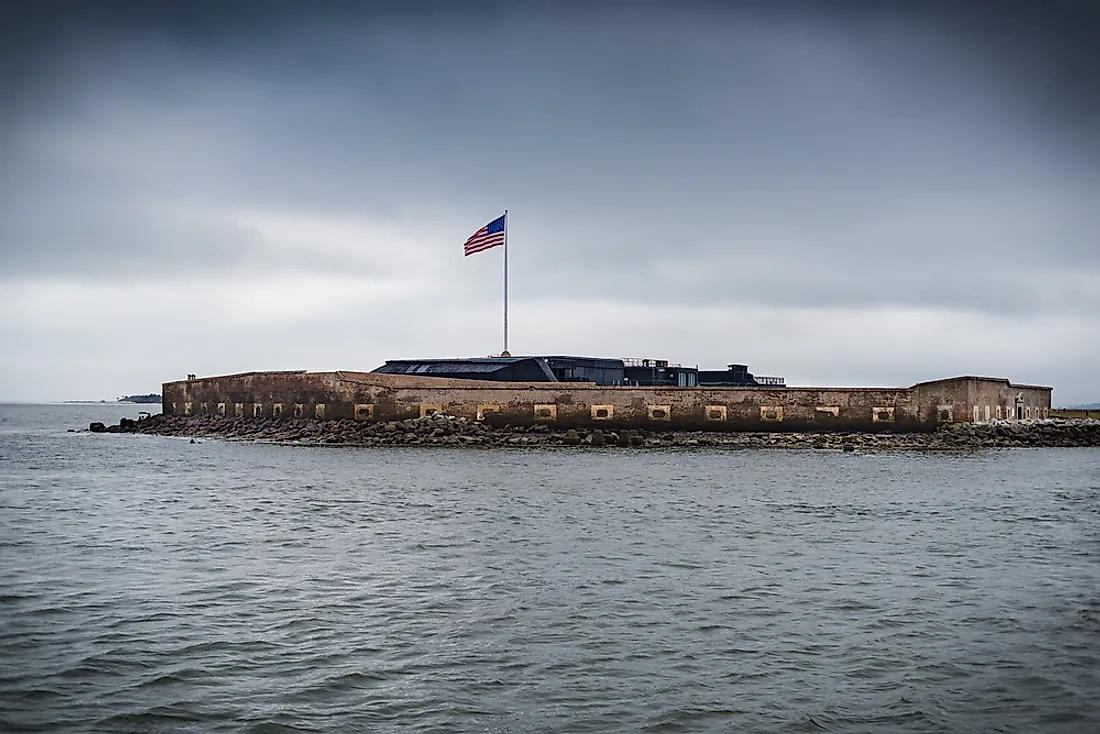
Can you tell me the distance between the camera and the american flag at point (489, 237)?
128ft

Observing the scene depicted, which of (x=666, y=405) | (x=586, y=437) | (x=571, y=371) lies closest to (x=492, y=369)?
(x=571, y=371)

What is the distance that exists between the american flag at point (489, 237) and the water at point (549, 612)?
2117cm

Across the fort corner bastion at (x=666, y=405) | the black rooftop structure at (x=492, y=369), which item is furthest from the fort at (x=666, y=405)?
the black rooftop structure at (x=492, y=369)

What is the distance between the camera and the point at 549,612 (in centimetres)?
889

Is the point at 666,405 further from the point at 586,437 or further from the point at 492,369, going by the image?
the point at 492,369

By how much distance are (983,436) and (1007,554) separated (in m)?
25.6

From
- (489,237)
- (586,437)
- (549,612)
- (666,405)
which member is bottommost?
(549,612)

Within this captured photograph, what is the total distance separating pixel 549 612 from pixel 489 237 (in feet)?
103

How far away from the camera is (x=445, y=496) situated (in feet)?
61.4

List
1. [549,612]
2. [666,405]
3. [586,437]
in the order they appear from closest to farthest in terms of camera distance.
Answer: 1. [549,612]
2. [586,437]
3. [666,405]

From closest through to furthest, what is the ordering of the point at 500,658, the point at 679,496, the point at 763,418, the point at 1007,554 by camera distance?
the point at 500,658 < the point at 1007,554 < the point at 679,496 < the point at 763,418

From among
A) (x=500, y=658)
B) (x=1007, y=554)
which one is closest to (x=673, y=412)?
(x=1007, y=554)

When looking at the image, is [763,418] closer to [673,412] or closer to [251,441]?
[673,412]

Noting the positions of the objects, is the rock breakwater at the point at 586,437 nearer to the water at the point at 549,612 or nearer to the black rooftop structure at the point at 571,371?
the black rooftop structure at the point at 571,371
